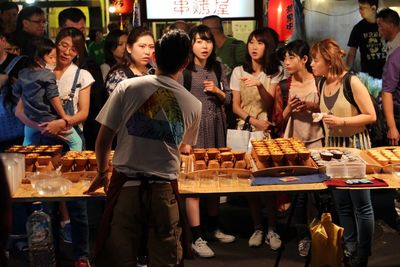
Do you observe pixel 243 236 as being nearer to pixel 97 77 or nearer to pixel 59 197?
pixel 97 77

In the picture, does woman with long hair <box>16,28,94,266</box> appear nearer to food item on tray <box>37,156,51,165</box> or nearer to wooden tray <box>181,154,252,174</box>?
food item on tray <box>37,156,51,165</box>

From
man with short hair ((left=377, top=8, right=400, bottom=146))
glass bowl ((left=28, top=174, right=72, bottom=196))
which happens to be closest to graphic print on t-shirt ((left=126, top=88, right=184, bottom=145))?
glass bowl ((left=28, top=174, right=72, bottom=196))

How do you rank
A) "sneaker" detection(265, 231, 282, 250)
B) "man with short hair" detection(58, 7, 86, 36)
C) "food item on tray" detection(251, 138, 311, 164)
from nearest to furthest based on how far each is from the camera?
"food item on tray" detection(251, 138, 311, 164), "sneaker" detection(265, 231, 282, 250), "man with short hair" detection(58, 7, 86, 36)

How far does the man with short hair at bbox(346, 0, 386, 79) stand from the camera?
8102 millimetres

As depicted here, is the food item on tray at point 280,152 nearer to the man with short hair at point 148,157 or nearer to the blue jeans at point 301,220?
the man with short hair at point 148,157

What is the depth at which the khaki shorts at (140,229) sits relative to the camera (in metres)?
4.11

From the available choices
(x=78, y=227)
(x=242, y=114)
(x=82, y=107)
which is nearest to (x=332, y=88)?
(x=242, y=114)

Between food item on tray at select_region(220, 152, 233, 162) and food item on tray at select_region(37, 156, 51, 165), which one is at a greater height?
food item on tray at select_region(37, 156, 51, 165)

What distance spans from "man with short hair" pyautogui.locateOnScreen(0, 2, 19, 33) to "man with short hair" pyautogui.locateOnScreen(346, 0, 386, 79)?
3979 mm

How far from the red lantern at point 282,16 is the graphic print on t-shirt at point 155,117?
4.61m


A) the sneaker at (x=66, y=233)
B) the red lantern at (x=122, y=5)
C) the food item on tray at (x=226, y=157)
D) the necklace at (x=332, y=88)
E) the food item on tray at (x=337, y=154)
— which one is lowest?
the sneaker at (x=66, y=233)

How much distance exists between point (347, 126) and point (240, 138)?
1.16 meters

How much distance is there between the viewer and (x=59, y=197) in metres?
4.51

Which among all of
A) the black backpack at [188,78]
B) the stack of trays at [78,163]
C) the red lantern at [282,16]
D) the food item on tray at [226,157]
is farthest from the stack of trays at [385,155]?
the red lantern at [282,16]
